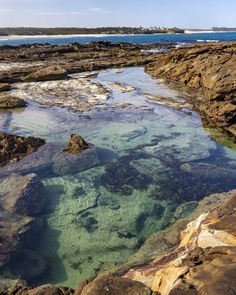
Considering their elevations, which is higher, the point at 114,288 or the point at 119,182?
the point at 114,288

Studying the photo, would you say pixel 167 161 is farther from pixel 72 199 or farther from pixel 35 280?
pixel 35 280

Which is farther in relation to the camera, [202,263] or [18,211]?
[18,211]

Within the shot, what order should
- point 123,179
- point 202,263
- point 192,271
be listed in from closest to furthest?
point 192,271, point 202,263, point 123,179

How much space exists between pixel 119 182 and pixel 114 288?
6723 mm

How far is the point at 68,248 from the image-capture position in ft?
28.3

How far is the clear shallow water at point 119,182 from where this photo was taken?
860 cm

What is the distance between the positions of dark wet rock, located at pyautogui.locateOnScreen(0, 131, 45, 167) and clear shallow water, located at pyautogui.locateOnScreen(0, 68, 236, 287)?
1.73 m

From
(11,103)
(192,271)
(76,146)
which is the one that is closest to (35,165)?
(76,146)

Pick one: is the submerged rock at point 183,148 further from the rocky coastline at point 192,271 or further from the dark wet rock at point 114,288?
the dark wet rock at point 114,288

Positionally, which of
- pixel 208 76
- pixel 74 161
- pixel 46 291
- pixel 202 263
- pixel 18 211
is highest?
pixel 208 76

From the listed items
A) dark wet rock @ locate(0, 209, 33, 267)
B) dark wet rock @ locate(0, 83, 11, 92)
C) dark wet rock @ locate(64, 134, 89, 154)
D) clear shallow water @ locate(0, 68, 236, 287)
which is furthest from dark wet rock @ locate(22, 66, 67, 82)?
dark wet rock @ locate(0, 209, 33, 267)

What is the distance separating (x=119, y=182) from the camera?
1177 cm

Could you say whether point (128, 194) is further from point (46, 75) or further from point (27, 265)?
point (46, 75)

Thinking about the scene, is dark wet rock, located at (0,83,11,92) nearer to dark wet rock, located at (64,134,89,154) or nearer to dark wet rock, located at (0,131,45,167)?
dark wet rock, located at (0,131,45,167)
